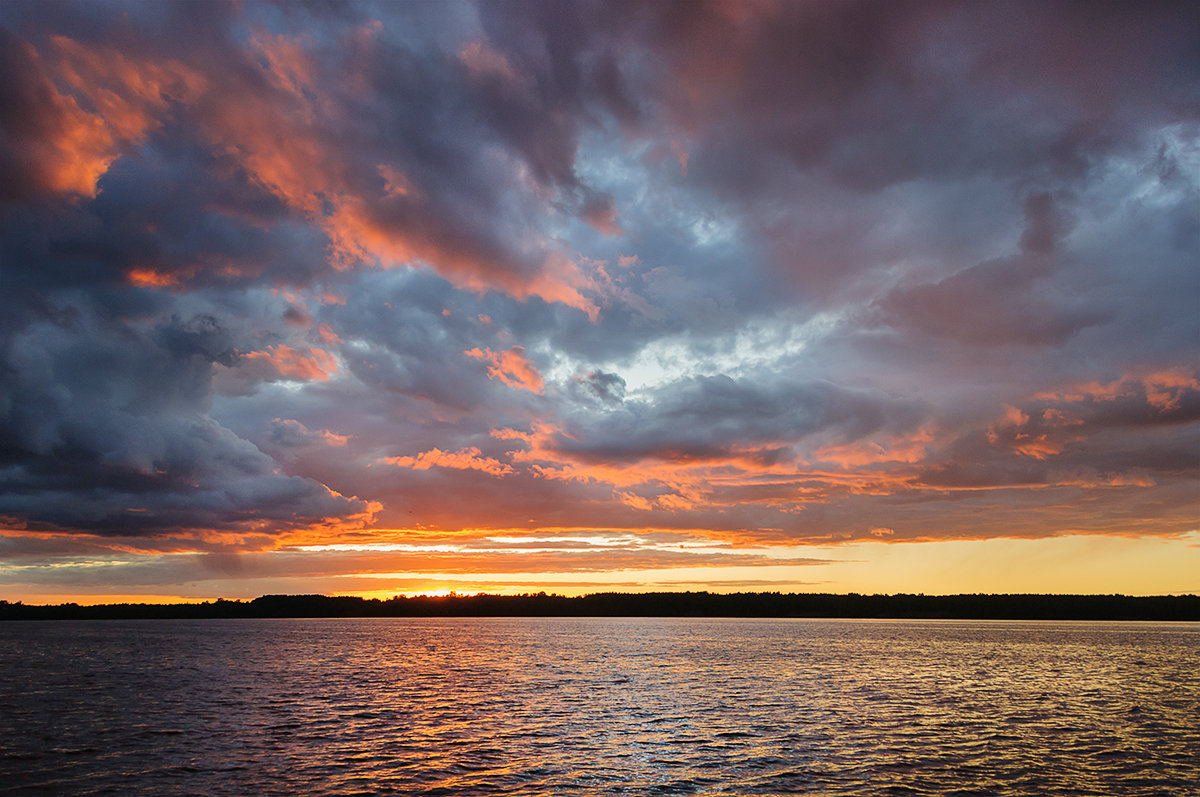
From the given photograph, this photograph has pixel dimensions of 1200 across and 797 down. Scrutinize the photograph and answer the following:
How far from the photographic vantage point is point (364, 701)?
217ft

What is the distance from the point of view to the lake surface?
3534cm

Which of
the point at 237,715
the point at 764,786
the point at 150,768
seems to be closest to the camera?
the point at 764,786

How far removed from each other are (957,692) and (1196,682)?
1518 inches

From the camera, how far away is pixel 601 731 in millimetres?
49594

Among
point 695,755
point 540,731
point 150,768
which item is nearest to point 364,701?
point 540,731

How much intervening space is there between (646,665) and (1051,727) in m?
64.0

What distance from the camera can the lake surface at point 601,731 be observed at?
35344mm

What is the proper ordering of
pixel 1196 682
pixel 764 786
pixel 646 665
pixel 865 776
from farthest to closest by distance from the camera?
pixel 646 665
pixel 1196 682
pixel 865 776
pixel 764 786

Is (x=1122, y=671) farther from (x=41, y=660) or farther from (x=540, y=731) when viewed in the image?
(x=41, y=660)

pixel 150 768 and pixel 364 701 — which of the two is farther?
pixel 364 701

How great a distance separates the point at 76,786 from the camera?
34562 millimetres

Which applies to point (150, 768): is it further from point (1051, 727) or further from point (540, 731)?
point (1051, 727)

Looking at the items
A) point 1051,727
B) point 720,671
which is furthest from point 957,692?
point 720,671

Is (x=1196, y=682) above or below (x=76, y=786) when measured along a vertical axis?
below
